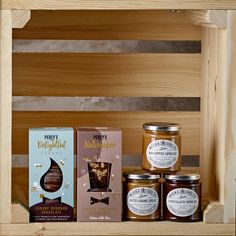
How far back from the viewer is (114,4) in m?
1.90

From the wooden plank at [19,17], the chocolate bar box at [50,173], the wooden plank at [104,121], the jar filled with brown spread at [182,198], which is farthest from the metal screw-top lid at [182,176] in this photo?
the wooden plank at [19,17]

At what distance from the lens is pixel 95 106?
93.0 inches

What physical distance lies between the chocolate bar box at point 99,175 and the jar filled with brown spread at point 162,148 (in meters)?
0.09

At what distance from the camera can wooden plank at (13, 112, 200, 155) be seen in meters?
2.35

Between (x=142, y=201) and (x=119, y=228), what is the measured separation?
0.09 metres

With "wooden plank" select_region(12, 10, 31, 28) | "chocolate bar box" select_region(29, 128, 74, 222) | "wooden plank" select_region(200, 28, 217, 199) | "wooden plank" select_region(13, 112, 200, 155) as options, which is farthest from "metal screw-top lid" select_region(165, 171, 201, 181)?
"wooden plank" select_region(12, 10, 31, 28)

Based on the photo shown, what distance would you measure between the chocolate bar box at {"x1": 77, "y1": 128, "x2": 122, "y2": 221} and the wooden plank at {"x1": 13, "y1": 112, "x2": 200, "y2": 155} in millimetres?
410

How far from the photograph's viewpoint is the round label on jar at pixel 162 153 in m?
1.96

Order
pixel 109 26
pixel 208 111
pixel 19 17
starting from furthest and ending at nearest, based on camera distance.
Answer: pixel 109 26 < pixel 208 111 < pixel 19 17

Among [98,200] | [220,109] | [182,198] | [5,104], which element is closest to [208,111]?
[220,109]

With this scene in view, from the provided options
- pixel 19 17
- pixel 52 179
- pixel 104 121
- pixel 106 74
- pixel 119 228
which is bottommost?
pixel 119 228

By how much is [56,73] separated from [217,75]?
0.56m

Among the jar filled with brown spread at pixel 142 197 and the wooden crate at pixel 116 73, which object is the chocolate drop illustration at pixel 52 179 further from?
the wooden crate at pixel 116 73

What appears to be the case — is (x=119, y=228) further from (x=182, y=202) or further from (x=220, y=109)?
(x=220, y=109)
